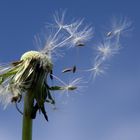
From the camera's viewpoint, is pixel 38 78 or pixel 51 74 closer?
pixel 38 78

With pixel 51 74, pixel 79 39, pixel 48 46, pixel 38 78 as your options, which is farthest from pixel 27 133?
pixel 79 39

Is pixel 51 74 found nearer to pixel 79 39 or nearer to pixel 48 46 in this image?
pixel 48 46

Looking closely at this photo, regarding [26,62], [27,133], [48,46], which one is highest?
[48,46]

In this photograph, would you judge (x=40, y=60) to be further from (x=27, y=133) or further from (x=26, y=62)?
(x=27, y=133)

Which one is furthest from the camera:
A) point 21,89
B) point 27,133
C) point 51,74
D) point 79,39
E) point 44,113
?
point 79,39

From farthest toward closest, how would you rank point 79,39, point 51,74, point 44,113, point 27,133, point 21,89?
point 79,39, point 51,74, point 44,113, point 21,89, point 27,133

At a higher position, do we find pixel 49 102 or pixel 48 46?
pixel 48 46
